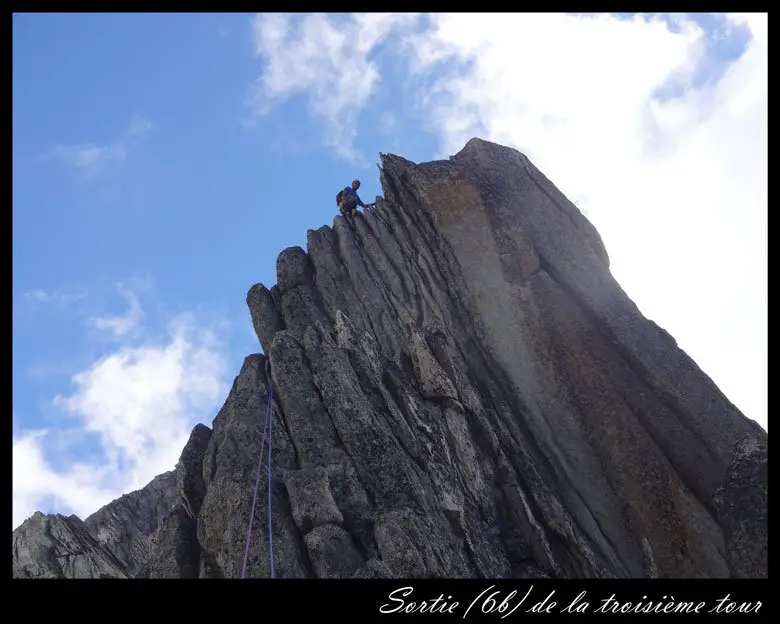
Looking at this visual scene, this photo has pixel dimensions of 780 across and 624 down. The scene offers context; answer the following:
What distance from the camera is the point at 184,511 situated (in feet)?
81.3

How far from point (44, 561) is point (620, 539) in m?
33.4

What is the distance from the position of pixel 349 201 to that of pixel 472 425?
17.5 meters

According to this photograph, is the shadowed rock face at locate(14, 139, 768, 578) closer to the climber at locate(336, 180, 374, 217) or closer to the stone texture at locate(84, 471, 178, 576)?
the climber at locate(336, 180, 374, 217)

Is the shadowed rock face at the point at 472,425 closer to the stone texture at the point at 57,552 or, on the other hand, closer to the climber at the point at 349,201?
the climber at the point at 349,201

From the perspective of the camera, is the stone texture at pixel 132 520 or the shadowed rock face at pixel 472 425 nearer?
the shadowed rock face at pixel 472 425

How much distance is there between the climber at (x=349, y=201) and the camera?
133 feet

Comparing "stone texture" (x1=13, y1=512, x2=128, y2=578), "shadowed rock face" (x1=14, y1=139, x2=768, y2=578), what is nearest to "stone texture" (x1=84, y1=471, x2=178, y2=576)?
"stone texture" (x1=13, y1=512, x2=128, y2=578)

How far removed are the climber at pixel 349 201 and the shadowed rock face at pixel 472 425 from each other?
11.4ft

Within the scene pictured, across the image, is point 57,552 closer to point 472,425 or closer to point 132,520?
point 132,520

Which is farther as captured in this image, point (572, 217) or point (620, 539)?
point (572, 217)

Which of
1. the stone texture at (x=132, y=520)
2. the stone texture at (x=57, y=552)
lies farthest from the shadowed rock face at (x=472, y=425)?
the stone texture at (x=132, y=520)
